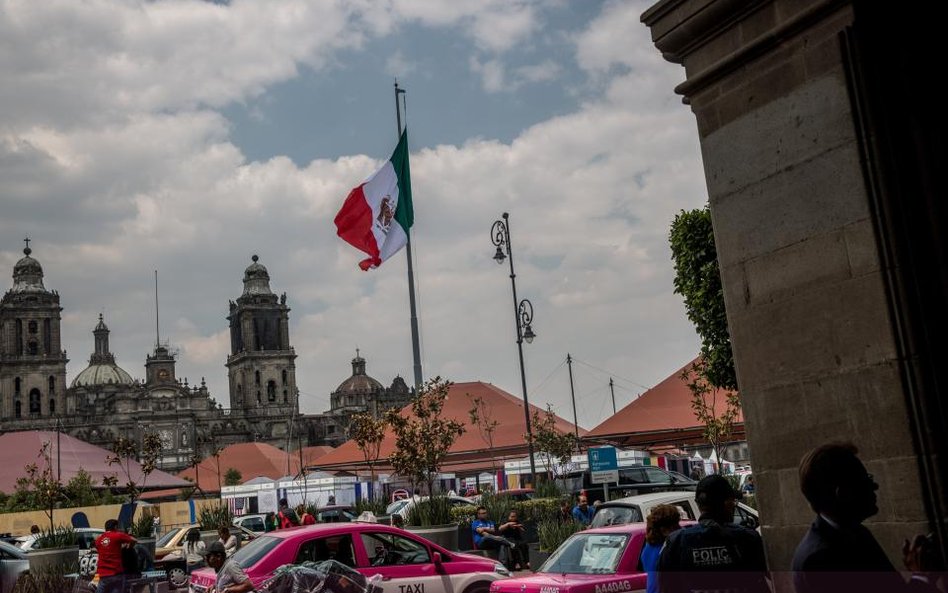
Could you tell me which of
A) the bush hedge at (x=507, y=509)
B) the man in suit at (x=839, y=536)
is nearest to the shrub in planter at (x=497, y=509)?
the bush hedge at (x=507, y=509)

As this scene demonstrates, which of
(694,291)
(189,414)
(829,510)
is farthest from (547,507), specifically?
(189,414)

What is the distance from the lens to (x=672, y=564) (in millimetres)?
5398

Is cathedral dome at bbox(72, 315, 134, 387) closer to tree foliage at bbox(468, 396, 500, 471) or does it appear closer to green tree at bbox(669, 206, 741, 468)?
tree foliage at bbox(468, 396, 500, 471)

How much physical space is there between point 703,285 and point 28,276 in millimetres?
136259

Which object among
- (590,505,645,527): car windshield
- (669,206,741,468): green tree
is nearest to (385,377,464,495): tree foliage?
(669,206,741,468): green tree

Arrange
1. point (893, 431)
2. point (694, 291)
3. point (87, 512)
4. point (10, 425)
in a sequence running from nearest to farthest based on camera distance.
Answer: point (893, 431)
point (694, 291)
point (87, 512)
point (10, 425)

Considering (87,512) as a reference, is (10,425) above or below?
Result: above

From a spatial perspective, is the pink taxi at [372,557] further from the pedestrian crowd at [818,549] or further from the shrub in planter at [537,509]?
the shrub in planter at [537,509]

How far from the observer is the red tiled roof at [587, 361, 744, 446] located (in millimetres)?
31766

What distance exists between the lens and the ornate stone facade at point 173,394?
129 meters

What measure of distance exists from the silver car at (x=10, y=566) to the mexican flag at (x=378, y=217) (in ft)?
33.4

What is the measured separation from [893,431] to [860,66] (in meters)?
2.37

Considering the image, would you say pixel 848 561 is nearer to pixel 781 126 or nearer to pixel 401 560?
pixel 781 126

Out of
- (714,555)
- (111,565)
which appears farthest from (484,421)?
(714,555)
